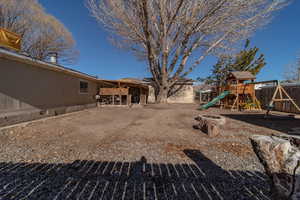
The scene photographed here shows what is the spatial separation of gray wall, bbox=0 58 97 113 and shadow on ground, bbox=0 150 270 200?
4053 mm

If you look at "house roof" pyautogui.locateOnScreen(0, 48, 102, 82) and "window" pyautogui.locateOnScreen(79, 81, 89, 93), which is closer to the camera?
"house roof" pyautogui.locateOnScreen(0, 48, 102, 82)

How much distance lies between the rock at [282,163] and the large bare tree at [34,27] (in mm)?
17390

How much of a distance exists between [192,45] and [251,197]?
1388cm

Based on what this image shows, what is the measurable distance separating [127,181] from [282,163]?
179 cm

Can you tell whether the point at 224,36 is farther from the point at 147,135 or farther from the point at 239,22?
the point at 147,135

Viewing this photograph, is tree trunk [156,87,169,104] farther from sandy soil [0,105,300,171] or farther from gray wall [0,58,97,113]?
sandy soil [0,105,300,171]

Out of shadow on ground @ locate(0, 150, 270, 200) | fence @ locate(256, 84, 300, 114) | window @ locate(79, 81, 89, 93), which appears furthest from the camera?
window @ locate(79, 81, 89, 93)

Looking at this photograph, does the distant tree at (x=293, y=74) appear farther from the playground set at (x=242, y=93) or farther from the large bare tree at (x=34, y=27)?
the large bare tree at (x=34, y=27)

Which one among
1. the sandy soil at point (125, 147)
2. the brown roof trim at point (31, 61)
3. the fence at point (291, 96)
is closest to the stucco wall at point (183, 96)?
the fence at point (291, 96)

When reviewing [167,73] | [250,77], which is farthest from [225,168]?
[167,73]

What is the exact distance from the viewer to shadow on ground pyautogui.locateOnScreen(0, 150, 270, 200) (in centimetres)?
157

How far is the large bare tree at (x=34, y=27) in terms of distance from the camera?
12.5 meters

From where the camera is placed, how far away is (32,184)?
173cm

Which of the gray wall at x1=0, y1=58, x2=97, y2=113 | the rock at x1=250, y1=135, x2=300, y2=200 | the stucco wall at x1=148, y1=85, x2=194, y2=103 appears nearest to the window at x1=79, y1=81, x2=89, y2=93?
the gray wall at x1=0, y1=58, x2=97, y2=113
